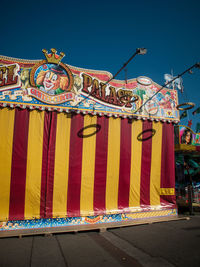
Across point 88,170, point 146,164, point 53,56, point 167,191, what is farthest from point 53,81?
point 167,191

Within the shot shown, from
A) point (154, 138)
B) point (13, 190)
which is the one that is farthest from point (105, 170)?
point (13, 190)

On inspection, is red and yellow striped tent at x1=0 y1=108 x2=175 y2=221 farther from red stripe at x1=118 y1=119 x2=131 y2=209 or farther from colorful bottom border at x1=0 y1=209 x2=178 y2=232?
colorful bottom border at x1=0 y1=209 x2=178 y2=232

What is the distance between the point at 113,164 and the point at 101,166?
0.42m

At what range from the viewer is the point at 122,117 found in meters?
7.36

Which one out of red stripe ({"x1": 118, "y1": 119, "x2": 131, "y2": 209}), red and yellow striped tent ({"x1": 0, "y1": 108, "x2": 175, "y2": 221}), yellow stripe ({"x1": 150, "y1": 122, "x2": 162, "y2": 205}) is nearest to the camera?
red and yellow striped tent ({"x1": 0, "y1": 108, "x2": 175, "y2": 221})

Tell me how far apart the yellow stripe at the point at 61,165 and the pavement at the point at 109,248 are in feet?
2.72

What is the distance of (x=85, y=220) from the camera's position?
6.49 m

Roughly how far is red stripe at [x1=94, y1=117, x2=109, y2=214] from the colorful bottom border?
0.31 m

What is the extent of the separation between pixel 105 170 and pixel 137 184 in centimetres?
125

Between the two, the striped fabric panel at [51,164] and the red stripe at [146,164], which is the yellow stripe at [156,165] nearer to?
the red stripe at [146,164]

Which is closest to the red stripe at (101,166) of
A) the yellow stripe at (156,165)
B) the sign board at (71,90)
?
the sign board at (71,90)

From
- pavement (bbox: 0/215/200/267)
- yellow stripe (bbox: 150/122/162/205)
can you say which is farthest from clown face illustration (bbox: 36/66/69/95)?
pavement (bbox: 0/215/200/267)

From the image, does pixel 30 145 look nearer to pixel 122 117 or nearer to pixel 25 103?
pixel 25 103

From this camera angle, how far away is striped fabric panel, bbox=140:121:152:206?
→ 7.38 meters
